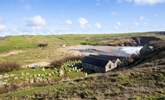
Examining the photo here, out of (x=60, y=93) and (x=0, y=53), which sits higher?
(x=60, y=93)

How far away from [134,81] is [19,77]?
38.9 metres

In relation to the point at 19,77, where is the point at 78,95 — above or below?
above

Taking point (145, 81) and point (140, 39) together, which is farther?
point (140, 39)

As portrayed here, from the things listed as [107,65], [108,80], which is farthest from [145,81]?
[107,65]

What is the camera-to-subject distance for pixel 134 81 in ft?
83.8

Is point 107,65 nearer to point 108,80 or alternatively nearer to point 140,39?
point 108,80

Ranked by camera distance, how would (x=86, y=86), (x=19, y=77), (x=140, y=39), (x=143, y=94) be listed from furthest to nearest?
1. (x=140, y=39)
2. (x=19, y=77)
3. (x=86, y=86)
4. (x=143, y=94)

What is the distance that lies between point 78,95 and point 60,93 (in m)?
1.62

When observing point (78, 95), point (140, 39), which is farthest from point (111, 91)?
point (140, 39)

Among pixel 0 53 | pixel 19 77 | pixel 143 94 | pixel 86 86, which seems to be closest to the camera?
pixel 143 94

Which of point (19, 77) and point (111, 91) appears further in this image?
point (19, 77)

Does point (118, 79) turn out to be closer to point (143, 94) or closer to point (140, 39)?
point (143, 94)

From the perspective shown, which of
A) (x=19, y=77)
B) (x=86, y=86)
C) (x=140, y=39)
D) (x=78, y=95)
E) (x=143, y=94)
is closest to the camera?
(x=143, y=94)

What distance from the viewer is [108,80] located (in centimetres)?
2645
